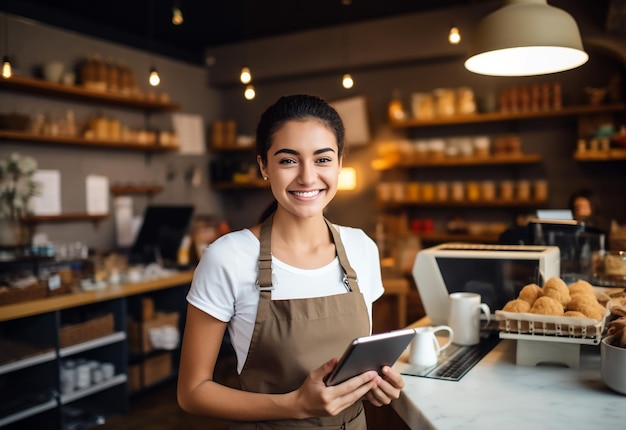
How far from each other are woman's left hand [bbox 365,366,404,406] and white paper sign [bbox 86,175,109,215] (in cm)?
444

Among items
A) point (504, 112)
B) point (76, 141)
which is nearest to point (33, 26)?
point (76, 141)

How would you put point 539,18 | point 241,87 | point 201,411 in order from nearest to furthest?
point 201,411 < point 539,18 < point 241,87

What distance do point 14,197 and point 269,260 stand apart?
3.01 meters

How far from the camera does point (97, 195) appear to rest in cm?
535

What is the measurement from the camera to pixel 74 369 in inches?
148

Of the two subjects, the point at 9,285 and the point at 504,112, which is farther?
the point at 504,112

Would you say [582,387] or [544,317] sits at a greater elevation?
[544,317]

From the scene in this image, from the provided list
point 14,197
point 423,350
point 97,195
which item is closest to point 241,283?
point 423,350

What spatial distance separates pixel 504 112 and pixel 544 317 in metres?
3.74

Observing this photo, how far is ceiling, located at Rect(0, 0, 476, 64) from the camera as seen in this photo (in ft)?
16.3

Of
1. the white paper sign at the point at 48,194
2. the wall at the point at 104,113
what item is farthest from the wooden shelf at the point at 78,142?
the white paper sign at the point at 48,194

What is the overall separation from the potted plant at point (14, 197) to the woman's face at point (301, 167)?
2.93 m

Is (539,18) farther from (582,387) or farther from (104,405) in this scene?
(104,405)

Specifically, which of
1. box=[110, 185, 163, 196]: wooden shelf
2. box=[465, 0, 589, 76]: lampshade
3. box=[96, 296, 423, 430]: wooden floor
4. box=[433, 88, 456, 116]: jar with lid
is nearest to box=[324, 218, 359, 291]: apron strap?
box=[465, 0, 589, 76]: lampshade
